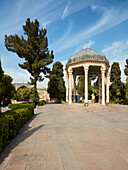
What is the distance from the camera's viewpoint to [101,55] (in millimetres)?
18141

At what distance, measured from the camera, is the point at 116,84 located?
95.8 ft

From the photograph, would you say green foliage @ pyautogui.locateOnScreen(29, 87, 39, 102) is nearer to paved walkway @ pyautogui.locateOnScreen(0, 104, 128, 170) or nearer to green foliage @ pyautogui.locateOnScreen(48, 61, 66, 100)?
green foliage @ pyautogui.locateOnScreen(48, 61, 66, 100)

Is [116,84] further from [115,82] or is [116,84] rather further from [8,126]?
[8,126]

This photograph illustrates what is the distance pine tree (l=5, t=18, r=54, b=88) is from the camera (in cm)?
2069

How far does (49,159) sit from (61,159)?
355mm

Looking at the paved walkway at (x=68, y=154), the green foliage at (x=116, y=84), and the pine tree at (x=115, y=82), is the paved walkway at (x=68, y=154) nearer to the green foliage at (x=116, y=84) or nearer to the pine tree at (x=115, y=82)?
the green foliage at (x=116, y=84)

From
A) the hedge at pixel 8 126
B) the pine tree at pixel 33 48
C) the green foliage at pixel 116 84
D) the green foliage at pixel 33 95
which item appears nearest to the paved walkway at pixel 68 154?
the hedge at pixel 8 126

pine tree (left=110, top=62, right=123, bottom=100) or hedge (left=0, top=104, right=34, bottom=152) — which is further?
pine tree (left=110, top=62, right=123, bottom=100)

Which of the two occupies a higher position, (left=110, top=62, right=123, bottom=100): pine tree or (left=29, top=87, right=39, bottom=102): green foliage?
(left=110, top=62, right=123, bottom=100): pine tree

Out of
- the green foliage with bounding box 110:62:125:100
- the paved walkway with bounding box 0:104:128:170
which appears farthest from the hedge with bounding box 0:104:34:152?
the green foliage with bounding box 110:62:125:100

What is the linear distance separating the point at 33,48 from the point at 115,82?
23.9 metres

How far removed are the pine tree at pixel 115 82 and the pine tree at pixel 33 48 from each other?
1886 cm

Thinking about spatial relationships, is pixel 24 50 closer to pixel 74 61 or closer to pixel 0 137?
pixel 74 61

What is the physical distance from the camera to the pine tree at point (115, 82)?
28.9 m
